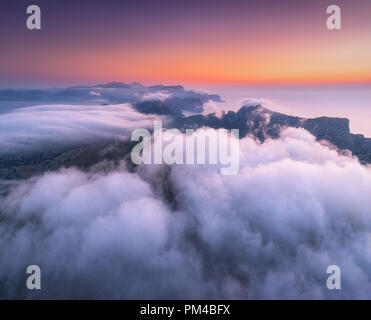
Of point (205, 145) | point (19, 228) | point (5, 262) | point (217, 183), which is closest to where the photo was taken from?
point (5, 262)

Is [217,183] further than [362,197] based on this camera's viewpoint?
Yes

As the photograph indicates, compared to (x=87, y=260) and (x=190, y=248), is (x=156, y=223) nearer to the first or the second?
(x=190, y=248)

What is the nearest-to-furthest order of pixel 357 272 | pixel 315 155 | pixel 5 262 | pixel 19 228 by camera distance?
Result: pixel 357 272 < pixel 5 262 < pixel 19 228 < pixel 315 155

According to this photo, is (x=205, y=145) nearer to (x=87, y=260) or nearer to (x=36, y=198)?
(x=87, y=260)

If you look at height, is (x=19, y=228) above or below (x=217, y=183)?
below
